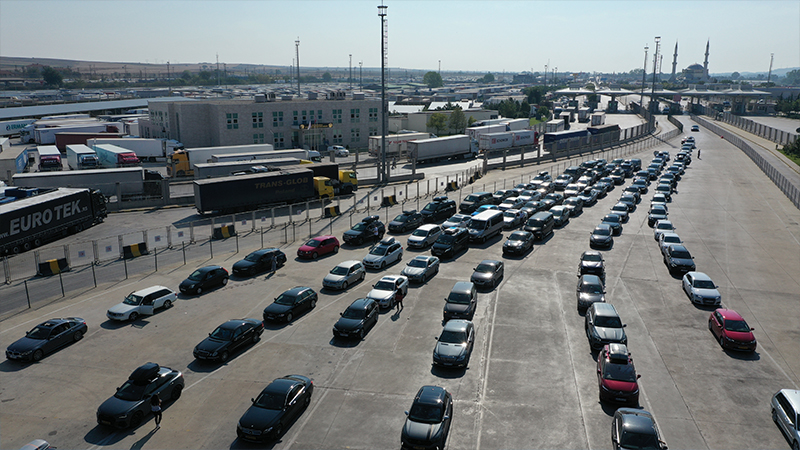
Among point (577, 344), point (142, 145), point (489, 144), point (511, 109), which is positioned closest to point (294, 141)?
point (142, 145)

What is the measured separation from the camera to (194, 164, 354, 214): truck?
43.0 meters

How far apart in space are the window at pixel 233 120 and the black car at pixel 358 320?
58.8 m

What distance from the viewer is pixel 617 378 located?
17734 mm

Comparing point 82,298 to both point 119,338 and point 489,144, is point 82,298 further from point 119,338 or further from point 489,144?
point 489,144

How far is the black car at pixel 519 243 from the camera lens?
34.1 metres

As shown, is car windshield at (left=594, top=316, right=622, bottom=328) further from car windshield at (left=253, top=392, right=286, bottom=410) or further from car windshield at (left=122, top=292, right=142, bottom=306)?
car windshield at (left=122, top=292, right=142, bottom=306)

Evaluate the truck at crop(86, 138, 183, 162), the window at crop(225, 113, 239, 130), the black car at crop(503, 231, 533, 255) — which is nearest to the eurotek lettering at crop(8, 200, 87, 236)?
the black car at crop(503, 231, 533, 255)

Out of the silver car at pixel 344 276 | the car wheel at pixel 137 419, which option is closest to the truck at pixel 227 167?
the silver car at pixel 344 276

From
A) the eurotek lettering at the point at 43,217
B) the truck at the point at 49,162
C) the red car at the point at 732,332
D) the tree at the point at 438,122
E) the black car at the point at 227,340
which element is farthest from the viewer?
the tree at the point at 438,122

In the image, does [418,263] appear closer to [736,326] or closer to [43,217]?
[736,326]

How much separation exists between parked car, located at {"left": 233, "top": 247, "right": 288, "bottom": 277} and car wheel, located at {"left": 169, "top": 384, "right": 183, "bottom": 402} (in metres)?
12.3

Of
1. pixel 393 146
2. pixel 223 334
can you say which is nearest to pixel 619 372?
pixel 223 334

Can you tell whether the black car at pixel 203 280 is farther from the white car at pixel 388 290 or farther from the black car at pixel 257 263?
the white car at pixel 388 290

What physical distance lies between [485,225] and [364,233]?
8.38m
